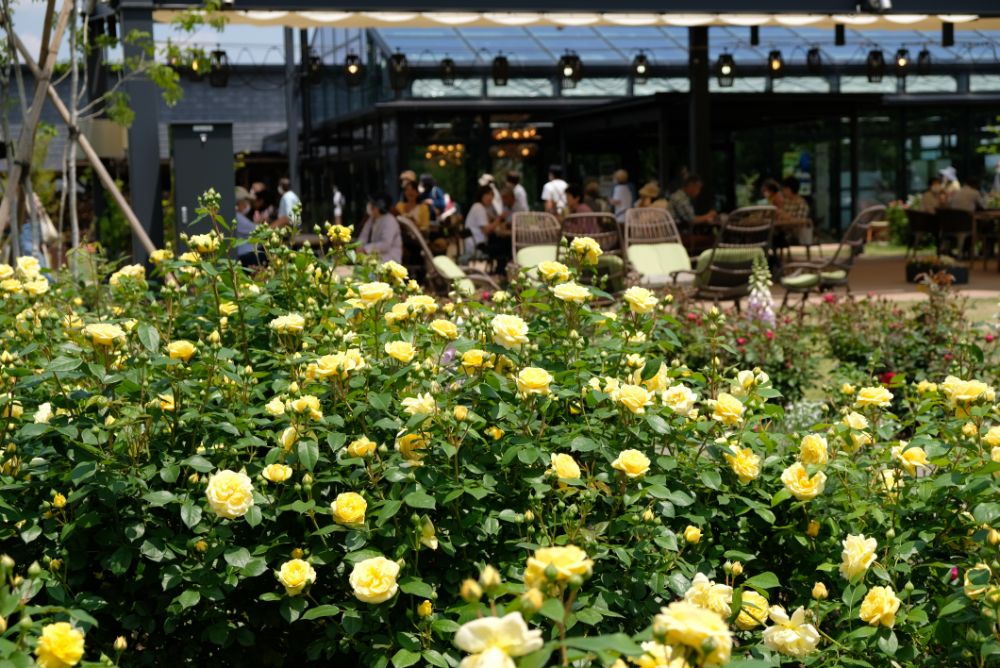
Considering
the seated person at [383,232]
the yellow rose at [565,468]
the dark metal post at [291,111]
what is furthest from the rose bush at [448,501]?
the dark metal post at [291,111]

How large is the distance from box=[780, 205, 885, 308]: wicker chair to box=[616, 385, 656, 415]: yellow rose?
7021 mm

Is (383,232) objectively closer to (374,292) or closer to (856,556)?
(374,292)

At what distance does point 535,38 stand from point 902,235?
22.7 ft

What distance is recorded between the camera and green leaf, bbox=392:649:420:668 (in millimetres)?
2045

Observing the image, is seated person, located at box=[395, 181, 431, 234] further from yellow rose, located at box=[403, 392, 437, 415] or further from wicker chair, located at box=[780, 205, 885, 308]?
yellow rose, located at box=[403, 392, 437, 415]

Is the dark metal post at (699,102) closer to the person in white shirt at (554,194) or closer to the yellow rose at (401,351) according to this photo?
the person in white shirt at (554,194)

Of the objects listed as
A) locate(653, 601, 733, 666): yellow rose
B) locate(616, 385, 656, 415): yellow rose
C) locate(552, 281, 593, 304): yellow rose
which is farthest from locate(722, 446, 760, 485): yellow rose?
locate(653, 601, 733, 666): yellow rose

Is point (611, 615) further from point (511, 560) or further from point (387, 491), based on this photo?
point (387, 491)

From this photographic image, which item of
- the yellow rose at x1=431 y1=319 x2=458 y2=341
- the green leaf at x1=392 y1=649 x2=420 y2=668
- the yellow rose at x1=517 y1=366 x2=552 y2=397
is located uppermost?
the yellow rose at x1=431 y1=319 x2=458 y2=341

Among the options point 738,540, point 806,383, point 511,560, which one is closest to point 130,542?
point 511,560

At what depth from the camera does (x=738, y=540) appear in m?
2.47

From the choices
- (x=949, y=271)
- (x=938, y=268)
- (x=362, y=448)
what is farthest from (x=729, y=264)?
(x=362, y=448)

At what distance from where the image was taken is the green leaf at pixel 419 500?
84.8 inches

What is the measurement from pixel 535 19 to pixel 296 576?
9.66 metres
